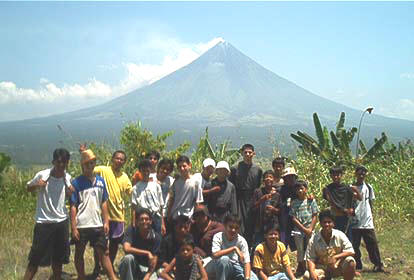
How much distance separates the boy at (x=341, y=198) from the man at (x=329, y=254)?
2.12 feet

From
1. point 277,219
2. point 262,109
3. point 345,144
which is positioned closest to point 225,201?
point 277,219

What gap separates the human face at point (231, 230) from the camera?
14.1 ft

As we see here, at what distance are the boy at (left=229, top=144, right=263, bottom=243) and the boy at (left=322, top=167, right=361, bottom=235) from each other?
874mm

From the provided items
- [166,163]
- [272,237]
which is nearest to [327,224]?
[272,237]

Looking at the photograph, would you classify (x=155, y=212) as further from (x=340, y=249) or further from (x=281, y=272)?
(x=340, y=249)

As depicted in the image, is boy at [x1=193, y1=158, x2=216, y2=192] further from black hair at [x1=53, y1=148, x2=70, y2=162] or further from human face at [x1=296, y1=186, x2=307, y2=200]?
black hair at [x1=53, y1=148, x2=70, y2=162]

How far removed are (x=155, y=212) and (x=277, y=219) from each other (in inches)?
52.7

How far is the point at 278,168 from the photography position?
16.5 ft

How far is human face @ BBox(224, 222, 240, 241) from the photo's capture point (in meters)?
4.31

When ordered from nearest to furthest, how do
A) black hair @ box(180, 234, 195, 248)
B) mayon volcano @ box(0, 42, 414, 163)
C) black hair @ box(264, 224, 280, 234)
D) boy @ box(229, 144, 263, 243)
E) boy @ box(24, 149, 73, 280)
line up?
boy @ box(24, 149, 73, 280), black hair @ box(180, 234, 195, 248), black hair @ box(264, 224, 280, 234), boy @ box(229, 144, 263, 243), mayon volcano @ box(0, 42, 414, 163)

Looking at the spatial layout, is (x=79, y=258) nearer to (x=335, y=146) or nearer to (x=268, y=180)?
(x=268, y=180)

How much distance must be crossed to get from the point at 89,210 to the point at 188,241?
987 millimetres

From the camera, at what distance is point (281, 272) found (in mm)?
4363

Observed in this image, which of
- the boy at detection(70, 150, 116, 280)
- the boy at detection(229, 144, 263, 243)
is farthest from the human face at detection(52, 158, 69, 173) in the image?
the boy at detection(229, 144, 263, 243)
